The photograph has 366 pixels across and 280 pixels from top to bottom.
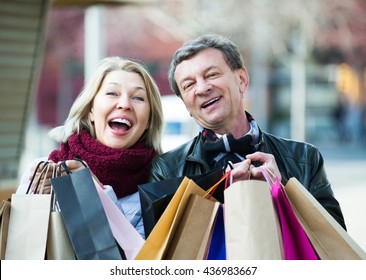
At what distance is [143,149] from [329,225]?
0.99 m

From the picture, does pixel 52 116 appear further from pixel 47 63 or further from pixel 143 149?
Result: pixel 143 149

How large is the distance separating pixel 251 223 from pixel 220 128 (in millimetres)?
883

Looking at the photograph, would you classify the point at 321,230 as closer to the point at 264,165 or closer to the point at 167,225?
the point at 264,165

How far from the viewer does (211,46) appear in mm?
3168

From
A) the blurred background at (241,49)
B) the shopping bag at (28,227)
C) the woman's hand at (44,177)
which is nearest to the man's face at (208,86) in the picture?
the woman's hand at (44,177)

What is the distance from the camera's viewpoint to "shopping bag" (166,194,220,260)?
248 centimetres

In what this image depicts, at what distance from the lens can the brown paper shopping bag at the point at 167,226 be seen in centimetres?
246

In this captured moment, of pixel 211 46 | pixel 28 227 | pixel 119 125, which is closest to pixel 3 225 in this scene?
pixel 28 227

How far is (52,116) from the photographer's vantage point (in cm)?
3431

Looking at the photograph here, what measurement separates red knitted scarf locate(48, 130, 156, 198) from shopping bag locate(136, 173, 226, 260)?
67cm

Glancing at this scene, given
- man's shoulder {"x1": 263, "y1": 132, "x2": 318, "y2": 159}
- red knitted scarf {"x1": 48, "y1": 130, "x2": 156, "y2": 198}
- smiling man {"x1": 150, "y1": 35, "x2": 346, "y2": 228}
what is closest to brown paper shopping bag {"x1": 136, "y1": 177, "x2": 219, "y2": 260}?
smiling man {"x1": 150, "y1": 35, "x2": 346, "y2": 228}

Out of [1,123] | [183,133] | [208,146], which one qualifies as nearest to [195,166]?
[208,146]

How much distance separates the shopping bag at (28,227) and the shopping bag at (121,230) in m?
0.18
